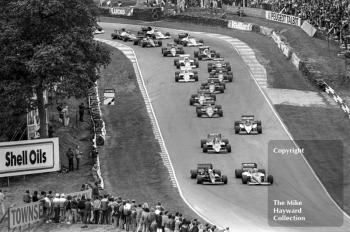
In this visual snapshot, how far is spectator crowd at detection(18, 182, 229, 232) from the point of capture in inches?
1767

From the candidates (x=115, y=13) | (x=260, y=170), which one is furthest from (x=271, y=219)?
(x=115, y=13)

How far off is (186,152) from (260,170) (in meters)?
7.70

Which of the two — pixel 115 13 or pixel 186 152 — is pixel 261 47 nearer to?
pixel 115 13

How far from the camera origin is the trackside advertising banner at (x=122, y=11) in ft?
343

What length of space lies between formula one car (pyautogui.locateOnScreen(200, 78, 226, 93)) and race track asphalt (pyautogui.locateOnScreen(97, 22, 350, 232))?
50 centimetres

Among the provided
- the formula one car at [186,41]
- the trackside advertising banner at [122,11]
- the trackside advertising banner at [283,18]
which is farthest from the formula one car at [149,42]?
the trackside advertising banner at [122,11]

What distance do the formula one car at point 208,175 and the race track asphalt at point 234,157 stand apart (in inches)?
14.5

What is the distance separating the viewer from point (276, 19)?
98438 millimetres

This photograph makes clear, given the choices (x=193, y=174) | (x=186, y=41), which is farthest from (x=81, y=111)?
(x=186, y=41)

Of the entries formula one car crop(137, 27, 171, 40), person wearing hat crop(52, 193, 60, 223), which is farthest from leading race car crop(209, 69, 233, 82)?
person wearing hat crop(52, 193, 60, 223)

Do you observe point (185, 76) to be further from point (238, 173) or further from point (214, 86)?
point (238, 173)

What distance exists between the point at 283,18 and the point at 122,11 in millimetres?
17757

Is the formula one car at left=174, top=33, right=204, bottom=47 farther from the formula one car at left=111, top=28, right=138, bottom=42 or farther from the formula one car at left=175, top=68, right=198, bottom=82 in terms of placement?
the formula one car at left=175, top=68, right=198, bottom=82

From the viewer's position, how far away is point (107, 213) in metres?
48.0
